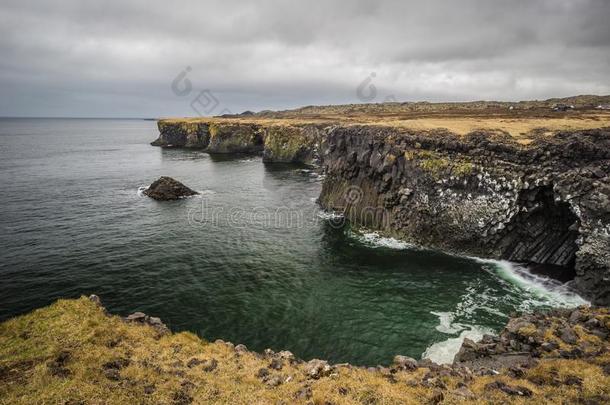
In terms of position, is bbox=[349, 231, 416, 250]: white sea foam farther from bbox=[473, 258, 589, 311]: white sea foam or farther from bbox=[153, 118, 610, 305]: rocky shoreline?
bbox=[473, 258, 589, 311]: white sea foam

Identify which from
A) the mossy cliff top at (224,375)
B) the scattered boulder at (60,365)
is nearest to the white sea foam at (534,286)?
the mossy cliff top at (224,375)

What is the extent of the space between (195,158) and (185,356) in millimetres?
117562

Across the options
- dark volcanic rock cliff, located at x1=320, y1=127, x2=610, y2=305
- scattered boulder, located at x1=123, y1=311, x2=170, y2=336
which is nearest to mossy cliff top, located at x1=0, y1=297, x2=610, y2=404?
scattered boulder, located at x1=123, y1=311, x2=170, y2=336

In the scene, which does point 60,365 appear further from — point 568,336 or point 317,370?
point 568,336

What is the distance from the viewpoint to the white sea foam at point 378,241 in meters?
47.7

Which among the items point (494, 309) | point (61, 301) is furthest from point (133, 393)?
point (494, 309)

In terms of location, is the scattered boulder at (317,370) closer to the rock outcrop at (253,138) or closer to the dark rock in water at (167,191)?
the dark rock in water at (167,191)

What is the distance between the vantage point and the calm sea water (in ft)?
97.9

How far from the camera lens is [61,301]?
28844 millimetres

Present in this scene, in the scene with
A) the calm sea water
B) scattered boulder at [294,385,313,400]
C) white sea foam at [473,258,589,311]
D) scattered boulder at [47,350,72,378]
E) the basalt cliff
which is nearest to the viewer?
scattered boulder at [294,385,313,400]

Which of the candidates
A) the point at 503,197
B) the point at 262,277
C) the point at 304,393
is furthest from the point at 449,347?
the point at 503,197

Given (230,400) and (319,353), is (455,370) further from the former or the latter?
(230,400)

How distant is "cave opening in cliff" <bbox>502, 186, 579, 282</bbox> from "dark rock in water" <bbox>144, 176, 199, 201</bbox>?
5834cm

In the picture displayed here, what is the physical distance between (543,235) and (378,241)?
19.3 metres
